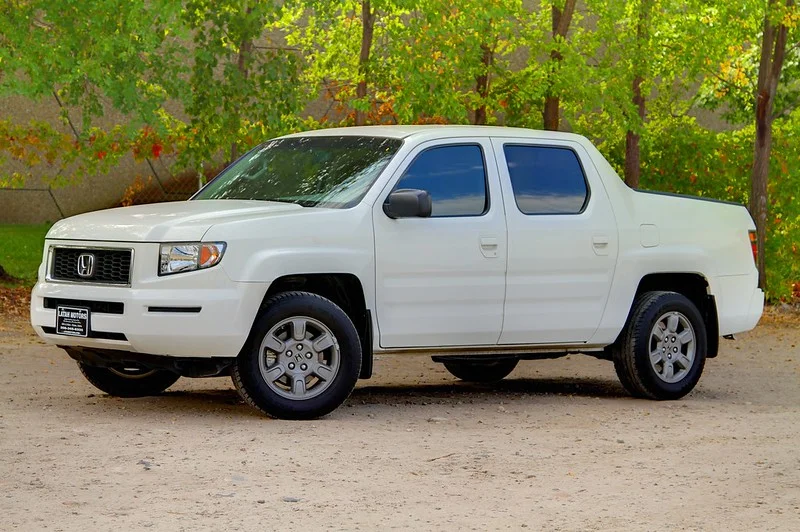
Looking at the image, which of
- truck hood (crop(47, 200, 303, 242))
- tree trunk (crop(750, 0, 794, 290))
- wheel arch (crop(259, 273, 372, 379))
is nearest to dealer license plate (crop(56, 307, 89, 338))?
truck hood (crop(47, 200, 303, 242))

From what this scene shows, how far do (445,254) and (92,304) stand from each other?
2309 mm

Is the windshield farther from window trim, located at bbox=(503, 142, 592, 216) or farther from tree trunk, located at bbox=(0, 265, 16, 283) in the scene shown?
tree trunk, located at bbox=(0, 265, 16, 283)

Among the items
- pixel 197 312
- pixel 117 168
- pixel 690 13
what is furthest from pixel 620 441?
pixel 117 168

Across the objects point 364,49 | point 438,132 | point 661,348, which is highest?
point 364,49

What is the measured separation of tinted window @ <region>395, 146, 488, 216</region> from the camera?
1064 cm

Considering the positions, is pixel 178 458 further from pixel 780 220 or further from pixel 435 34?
pixel 780 220

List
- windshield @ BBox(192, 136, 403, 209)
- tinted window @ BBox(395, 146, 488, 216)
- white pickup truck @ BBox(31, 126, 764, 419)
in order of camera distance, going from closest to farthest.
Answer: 1. white pickup truck @ BBox(31, 126, 764, 419)
2. windshield @ BBox(192, 136, 403, 209)
3. tinted window @ BBox(395, 146, 488, 216)

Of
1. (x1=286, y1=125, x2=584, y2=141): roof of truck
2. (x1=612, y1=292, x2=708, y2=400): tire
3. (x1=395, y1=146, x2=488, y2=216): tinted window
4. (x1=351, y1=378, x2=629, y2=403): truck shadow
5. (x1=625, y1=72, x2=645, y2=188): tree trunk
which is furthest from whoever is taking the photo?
(x1=625, y1=72, x2=645, y2=188): tree trunk

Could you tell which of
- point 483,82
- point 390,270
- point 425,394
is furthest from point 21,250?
point 390,270

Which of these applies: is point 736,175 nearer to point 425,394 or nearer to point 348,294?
point 425,394

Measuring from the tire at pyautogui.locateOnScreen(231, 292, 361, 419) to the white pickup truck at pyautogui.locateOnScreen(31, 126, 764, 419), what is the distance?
0.01 m

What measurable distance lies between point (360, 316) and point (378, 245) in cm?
51

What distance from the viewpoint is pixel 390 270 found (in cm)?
1030

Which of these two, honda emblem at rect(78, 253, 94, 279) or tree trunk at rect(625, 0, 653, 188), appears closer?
honda emblem at rect(78, 253, 94, 279)
